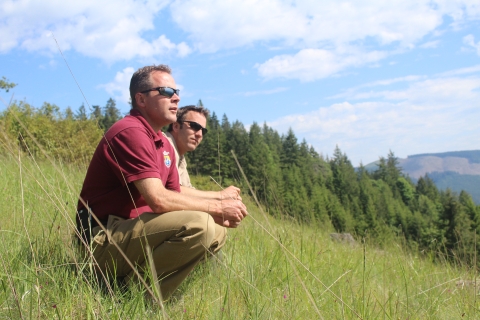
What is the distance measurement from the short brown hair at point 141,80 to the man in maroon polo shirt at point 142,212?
26cm

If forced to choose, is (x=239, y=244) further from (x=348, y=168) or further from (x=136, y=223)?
(x=348, y=168)

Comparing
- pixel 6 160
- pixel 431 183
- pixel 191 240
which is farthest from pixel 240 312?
pixel 431 183

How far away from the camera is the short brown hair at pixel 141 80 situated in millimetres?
3008

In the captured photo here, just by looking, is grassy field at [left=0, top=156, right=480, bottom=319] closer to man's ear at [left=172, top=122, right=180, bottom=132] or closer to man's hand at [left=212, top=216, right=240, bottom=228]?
man's hand at [left=212, top=216, right=240, bottom=228]

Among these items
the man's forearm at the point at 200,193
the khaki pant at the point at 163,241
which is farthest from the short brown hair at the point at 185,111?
the khaki pant at the point at 163,241

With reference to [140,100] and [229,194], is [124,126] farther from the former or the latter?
[229,194]

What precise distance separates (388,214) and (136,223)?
7587cm

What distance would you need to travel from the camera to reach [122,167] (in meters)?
2.49

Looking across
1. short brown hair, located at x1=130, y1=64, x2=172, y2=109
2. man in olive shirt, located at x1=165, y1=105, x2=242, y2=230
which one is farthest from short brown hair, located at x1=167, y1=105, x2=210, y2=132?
short brown hair, located at x1=130, y1=64, x2=172, y2=109

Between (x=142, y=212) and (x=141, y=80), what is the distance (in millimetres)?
967

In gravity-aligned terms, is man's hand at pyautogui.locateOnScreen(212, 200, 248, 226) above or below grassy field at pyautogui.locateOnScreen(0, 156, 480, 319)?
above

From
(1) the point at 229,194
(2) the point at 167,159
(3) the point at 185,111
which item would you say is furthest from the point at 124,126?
(3) the point at 185,111

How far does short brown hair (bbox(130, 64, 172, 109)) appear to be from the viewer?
301 centimetres

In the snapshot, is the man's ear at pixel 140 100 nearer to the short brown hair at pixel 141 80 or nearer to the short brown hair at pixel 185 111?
the short brown hair at pixel 141 80
